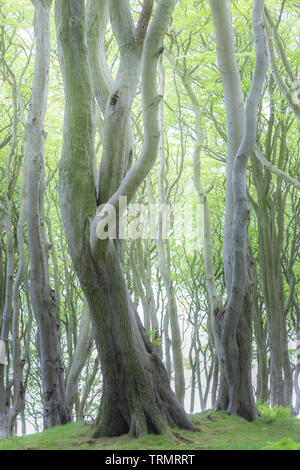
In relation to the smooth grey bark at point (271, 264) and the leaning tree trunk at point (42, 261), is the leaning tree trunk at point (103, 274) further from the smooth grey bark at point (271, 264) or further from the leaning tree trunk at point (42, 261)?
the smooth grey bark at point (271, 264)

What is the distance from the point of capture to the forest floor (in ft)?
13.2

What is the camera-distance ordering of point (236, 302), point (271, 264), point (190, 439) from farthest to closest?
point (271, 264), point (236, 302), point (190, 439)

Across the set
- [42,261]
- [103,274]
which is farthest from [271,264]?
[103,274]

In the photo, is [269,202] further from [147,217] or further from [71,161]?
[71,161]

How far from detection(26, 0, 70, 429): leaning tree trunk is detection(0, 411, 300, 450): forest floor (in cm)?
79

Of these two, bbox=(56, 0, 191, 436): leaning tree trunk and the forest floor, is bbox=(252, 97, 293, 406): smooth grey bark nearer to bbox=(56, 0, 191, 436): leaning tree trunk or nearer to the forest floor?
the forest floor

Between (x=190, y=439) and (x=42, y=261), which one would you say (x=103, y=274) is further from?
(x=42, y=261)

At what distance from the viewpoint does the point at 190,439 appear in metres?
4.34

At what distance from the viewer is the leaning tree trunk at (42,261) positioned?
629 centimetres

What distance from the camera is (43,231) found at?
6598mm

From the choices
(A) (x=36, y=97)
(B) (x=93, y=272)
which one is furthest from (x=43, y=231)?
(B) (x=93, y=272)

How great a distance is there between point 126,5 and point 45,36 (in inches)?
90.3

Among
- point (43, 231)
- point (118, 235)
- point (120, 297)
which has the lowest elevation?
point (120, 297)

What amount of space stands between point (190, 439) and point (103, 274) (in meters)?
1.65
